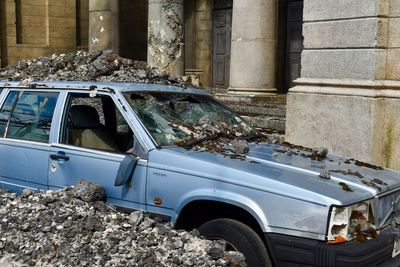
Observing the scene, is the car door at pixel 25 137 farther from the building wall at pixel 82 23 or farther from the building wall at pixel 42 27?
the building wall at pixel 82 23

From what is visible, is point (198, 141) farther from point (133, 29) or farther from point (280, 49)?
point (133, 29)

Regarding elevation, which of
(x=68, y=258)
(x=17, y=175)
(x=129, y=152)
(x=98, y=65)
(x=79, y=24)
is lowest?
(x=68, y=258)

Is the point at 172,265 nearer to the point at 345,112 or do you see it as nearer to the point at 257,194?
the point at 257,194

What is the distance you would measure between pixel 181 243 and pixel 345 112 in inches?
199

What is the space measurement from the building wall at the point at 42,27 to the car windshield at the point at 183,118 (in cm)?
1655

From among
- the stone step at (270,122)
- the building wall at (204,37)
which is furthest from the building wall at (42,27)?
the stone step at (270,122)

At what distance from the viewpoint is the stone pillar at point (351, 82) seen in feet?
26.1

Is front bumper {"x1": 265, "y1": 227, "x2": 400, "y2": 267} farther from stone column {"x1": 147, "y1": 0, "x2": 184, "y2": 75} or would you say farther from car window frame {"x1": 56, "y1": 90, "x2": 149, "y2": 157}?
stone column {"x1": 147, "y1": 0, "x2": 184, "y2": 75}

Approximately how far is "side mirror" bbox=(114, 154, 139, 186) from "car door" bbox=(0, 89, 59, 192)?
1.02 m

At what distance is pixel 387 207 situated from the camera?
13.9 feet

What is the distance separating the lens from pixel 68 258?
398cm

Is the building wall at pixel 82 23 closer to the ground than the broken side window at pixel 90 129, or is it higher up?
higher up

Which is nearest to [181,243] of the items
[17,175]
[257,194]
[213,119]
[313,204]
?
[257,194]

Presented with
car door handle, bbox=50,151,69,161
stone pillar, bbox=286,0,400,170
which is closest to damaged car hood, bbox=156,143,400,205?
car door handle, bbox=50,151,69,161
